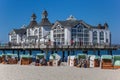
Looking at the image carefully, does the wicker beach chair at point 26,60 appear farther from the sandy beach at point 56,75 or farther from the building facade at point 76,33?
the building facade at point 76,33

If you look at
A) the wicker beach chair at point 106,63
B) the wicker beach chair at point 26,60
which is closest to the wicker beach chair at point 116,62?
the wicker beach chair at point 106,63

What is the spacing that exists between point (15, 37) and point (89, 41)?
18.8 m

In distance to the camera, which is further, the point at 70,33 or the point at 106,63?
the point at 70,33

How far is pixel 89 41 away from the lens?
5447cm

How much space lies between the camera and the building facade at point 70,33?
172ft

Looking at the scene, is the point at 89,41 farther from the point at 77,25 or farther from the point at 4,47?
the point at 4,47

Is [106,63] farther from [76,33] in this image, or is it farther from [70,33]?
[76,33]

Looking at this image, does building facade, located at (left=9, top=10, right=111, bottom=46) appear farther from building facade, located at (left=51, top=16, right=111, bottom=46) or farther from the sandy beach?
the sandy beach

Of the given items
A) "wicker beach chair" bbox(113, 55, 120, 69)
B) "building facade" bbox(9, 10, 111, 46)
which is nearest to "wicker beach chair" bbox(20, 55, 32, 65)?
"wicker beach chair" bbox(113, 55, 120, 69)

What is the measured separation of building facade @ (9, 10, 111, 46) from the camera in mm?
52500

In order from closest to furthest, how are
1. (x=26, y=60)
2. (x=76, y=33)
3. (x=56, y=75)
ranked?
(x=56, y=75), (x=26, y=60), (x=76, y=33)

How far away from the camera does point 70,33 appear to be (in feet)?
172

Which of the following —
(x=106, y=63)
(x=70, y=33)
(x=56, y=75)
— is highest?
(x=70, y=33)

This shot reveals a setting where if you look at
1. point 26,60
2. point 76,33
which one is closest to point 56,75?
point 26,60
